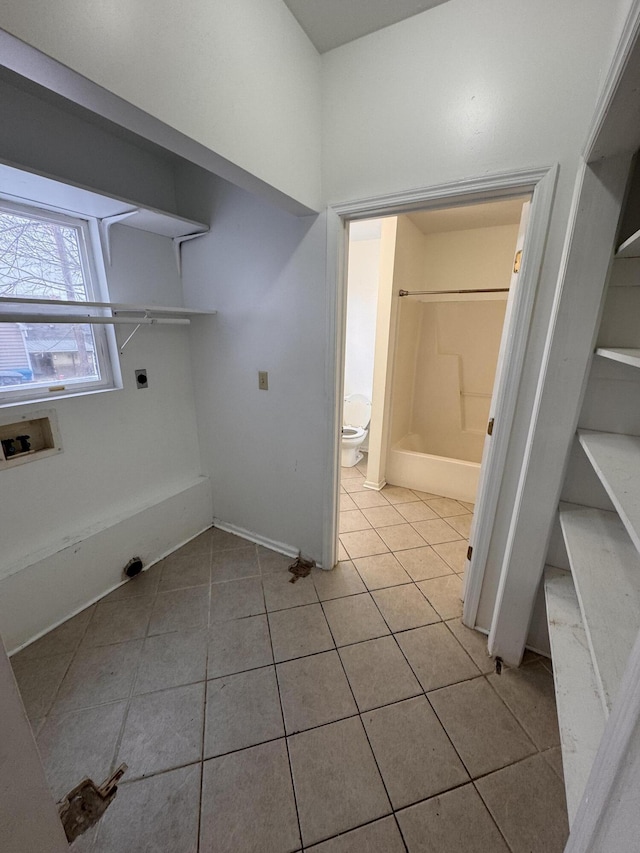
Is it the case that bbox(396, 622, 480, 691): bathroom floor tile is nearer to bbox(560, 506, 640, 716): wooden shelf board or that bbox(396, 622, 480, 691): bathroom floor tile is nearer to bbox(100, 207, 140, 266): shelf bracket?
bbox(560, 506, 640, 716): wooden shelf board

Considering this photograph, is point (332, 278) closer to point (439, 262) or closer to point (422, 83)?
point (422, 83)

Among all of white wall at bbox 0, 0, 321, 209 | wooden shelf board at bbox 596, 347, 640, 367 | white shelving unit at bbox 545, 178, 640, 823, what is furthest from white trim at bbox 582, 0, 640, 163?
white wall at bbox 0, 0, 321, 209

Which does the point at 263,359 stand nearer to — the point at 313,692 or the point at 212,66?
the point at 212,66

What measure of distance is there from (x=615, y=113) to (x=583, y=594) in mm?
1208

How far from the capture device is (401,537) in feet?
7.54

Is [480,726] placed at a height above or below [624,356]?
below

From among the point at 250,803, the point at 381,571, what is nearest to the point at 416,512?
the point at 381,571

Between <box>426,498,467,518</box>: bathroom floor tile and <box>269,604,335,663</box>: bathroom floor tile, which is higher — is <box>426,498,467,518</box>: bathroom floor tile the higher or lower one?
the higher one

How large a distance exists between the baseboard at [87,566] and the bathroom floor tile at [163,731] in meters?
0.65

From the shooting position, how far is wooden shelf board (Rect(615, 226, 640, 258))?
0.82 meters

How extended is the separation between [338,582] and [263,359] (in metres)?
1.37

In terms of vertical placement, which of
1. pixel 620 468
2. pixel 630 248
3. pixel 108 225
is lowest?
pixel 620 468

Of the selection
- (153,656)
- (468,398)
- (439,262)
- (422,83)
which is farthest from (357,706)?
(439,262)

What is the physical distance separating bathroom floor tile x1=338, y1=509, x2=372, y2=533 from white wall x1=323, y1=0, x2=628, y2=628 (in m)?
1.09
